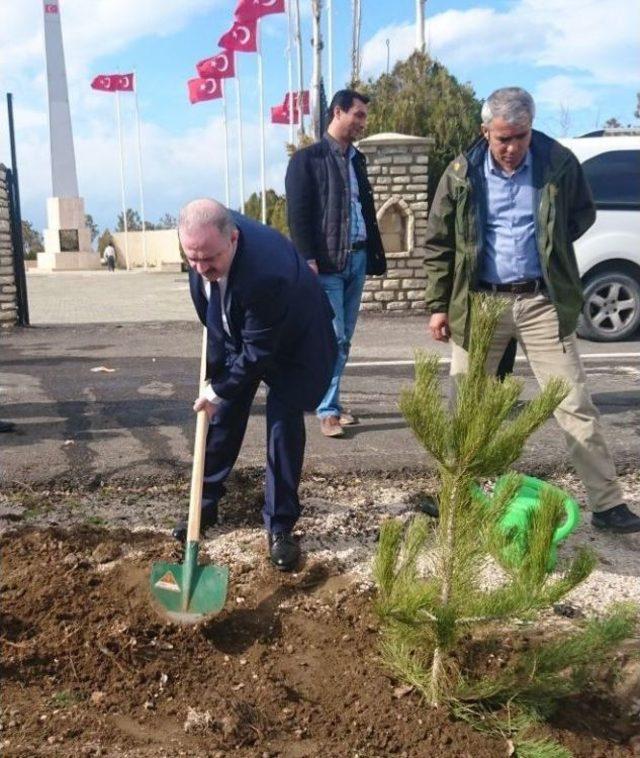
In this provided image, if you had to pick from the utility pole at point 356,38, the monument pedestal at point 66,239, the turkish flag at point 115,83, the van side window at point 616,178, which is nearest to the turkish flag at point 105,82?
the turkish flag at point 115,83

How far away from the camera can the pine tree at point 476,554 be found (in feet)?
6.95

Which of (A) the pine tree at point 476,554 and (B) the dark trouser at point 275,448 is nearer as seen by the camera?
(A) the pine tree at point 476,554

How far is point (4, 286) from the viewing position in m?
10.6

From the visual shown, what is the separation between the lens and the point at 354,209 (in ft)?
15.8

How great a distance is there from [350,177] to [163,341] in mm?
5193

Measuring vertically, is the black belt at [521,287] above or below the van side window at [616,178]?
below

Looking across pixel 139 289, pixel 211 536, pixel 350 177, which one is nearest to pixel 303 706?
pixel 211 536

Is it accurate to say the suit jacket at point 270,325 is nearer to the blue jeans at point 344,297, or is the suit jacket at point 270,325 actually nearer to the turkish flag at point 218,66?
the blue jeans at point 344,297

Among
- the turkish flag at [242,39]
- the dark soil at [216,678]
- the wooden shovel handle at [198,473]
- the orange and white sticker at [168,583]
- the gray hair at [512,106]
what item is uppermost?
the turkish flag at [242,39]

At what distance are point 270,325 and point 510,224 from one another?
1188mm

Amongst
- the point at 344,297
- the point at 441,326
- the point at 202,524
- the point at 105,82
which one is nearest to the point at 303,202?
the point at 344,297

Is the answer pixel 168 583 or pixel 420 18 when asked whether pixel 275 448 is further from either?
pixel 420 18

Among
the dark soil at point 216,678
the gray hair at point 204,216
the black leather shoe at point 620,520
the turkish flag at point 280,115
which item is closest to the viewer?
the dark soil at point 216,678

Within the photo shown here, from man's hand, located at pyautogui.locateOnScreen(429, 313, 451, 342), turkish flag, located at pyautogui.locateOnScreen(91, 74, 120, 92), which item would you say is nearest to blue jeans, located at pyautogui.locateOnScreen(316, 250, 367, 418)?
man's hand, located at pyautogui.locateOnScreen(429, 313, 451, 342)
